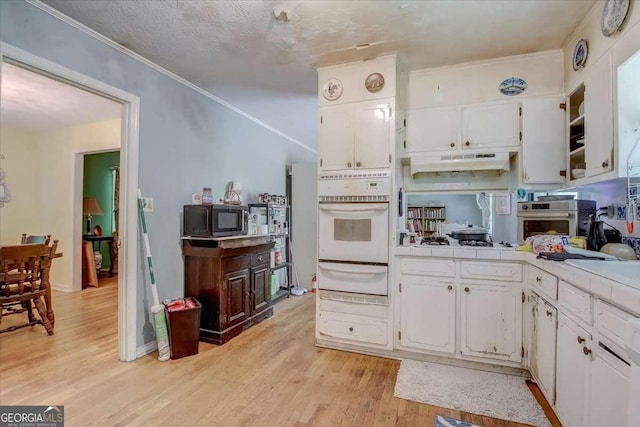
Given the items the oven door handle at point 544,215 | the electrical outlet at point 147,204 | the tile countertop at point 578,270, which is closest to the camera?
the tile countertop at point 578,270

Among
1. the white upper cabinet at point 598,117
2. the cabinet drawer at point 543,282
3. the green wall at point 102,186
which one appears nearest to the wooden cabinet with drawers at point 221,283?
the cabinet drawer at point 543,282

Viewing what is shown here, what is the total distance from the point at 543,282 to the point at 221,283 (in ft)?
8.01

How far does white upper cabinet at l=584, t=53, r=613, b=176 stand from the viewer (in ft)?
6.07

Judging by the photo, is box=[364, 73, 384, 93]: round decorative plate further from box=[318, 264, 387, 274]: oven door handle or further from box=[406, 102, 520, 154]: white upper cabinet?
box=[318, 264, 387, 274]: oven door handle

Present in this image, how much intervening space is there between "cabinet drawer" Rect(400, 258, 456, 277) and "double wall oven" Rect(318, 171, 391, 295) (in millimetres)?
151

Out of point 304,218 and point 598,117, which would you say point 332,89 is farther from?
point 304,218

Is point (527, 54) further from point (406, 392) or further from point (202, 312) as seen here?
point (202, 312)

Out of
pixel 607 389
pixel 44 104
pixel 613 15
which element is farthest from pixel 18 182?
pixel 613 15

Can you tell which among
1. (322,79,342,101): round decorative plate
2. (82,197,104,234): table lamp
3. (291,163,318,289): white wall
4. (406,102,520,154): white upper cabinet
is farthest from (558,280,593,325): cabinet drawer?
(82,197,104,234): table lamp

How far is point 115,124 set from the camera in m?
4.40

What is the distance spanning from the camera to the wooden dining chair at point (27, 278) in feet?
9.60

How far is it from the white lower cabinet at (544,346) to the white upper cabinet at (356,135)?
1.43m

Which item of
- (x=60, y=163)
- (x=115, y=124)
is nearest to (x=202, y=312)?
(x=115, y=124)

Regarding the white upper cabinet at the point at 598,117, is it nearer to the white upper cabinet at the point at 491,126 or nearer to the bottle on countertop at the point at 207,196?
the white upper cabinet at the point at 491,126
